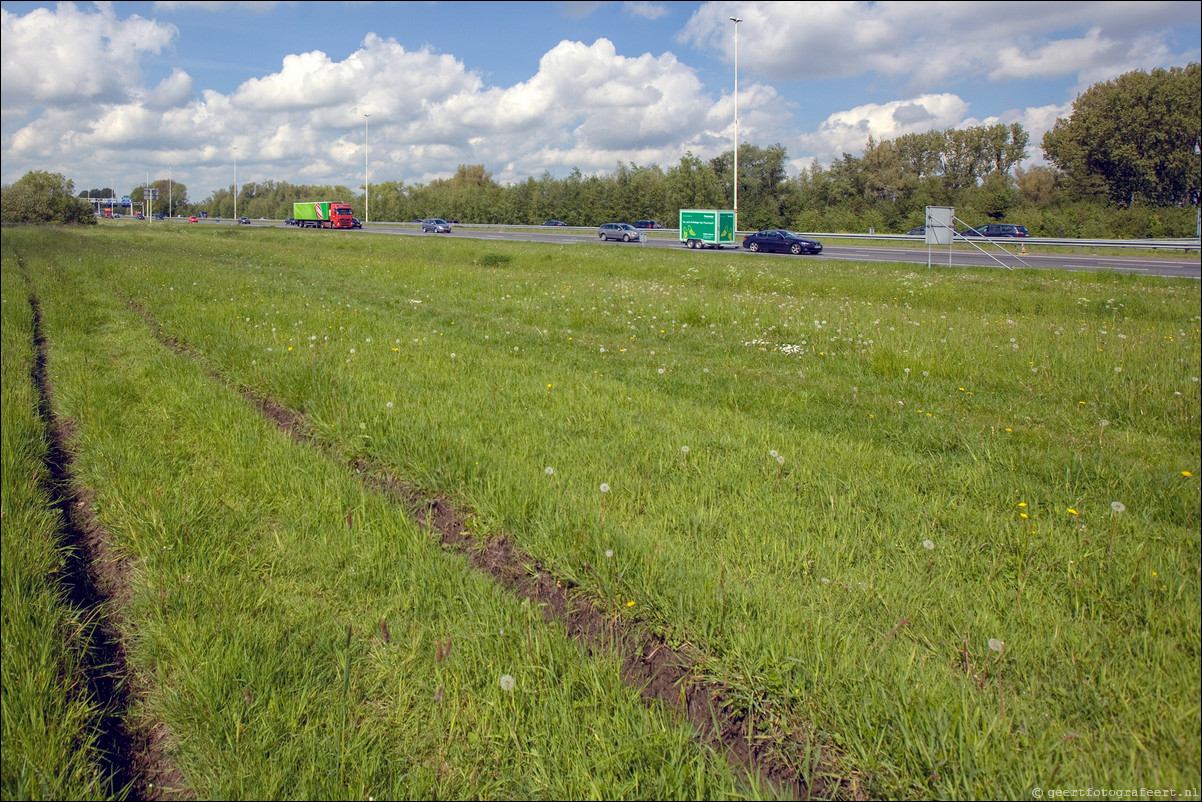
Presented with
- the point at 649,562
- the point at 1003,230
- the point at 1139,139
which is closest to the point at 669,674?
the point at 649,562

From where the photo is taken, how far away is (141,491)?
4.98 meters

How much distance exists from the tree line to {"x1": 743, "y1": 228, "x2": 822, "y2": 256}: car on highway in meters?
25.8

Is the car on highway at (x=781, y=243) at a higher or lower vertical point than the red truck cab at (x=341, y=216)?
lower

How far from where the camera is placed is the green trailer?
47625 millimetres

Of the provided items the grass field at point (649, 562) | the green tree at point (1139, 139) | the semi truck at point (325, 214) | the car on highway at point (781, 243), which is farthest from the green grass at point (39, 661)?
the semi truck at point (325, 214)

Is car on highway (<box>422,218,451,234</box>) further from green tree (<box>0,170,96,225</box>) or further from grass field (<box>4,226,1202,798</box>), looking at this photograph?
grass field (<box>4,226,1202,798</box>)

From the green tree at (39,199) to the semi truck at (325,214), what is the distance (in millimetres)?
76063

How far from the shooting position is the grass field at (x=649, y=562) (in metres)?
2.70

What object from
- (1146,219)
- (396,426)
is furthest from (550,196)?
(396,426)

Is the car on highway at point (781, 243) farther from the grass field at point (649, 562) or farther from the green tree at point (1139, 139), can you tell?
the green tree at point (1139, 139)

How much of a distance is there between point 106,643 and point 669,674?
267 centimetres

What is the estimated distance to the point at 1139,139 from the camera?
58.2 metres

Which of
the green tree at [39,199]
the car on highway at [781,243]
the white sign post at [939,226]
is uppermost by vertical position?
the car on highway at [781,243]

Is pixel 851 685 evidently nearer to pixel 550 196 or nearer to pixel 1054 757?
pixel 1054 757
